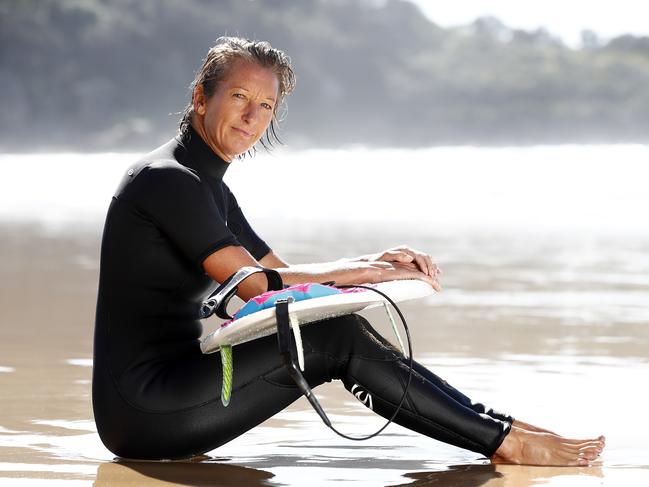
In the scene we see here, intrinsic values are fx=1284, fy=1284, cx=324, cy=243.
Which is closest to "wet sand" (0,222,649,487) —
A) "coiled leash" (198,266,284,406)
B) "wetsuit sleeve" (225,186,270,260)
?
"coiled leash" (198,266,284,406)

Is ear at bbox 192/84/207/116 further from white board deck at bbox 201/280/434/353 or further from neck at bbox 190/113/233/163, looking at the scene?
white board deck at bbox 201/280/434/353

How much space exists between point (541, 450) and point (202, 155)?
970 mm

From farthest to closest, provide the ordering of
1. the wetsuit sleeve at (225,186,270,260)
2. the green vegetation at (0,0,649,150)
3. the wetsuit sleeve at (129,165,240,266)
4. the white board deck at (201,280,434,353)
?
the green vegetation at (0,0,649,150)
the wetsuit sleeve at (225,186,270,260)
the wetsuit sleeve at (129,165,240,266)
the white board deck at (201,280,434,353)

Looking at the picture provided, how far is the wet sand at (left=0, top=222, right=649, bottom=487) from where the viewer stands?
2.67 metres

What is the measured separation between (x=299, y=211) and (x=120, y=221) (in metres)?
10.5

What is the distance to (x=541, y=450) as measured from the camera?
277cm

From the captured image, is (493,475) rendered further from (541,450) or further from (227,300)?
(227,300)

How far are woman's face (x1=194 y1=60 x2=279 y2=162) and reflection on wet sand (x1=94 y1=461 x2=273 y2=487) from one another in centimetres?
67

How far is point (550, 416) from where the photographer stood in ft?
11.0

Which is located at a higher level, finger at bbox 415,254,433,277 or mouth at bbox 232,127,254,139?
mouth at bbox 232,127,254,139

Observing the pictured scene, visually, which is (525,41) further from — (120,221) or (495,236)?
(120,221)

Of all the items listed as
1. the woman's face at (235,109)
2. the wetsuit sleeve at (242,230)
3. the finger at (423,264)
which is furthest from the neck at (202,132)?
the finger at (423,264)

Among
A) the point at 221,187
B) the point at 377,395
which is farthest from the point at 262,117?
the point at 377,395

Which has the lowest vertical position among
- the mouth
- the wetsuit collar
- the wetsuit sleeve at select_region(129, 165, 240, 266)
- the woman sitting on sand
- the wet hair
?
the woman sitting on sand
